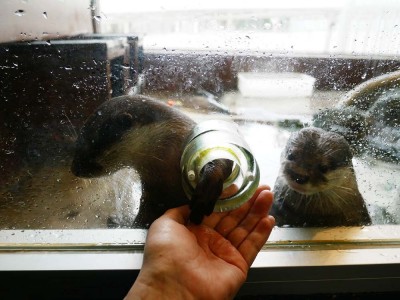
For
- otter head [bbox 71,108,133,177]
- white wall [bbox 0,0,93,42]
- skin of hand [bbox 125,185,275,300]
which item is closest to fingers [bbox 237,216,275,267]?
skin of hand [bbox 125,185,275,300]

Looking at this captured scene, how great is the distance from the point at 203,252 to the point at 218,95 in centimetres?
61

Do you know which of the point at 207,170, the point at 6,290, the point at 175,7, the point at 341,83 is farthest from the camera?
the point at 341,83

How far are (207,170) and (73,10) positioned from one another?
2.53ft

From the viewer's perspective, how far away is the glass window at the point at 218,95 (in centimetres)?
122

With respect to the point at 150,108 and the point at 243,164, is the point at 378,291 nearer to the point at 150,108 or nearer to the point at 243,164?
the point at 243,164

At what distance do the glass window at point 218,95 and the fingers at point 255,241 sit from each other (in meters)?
0.11

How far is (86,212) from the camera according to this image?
1.29 metres

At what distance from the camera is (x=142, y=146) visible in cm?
167

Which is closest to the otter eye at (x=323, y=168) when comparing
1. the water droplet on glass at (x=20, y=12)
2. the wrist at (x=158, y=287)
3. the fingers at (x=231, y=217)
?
the fingers at (x=231, y=217)

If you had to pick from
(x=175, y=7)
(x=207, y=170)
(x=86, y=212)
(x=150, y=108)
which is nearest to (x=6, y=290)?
(x=86, y=212)

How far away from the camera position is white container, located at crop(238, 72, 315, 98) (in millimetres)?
1349

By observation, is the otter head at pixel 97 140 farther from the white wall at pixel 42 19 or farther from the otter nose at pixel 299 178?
the otter nose at pixel 299 178

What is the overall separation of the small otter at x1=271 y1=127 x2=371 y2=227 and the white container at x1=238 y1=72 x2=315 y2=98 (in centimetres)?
20

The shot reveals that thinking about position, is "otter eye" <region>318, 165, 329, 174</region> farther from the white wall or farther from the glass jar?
the white wall
